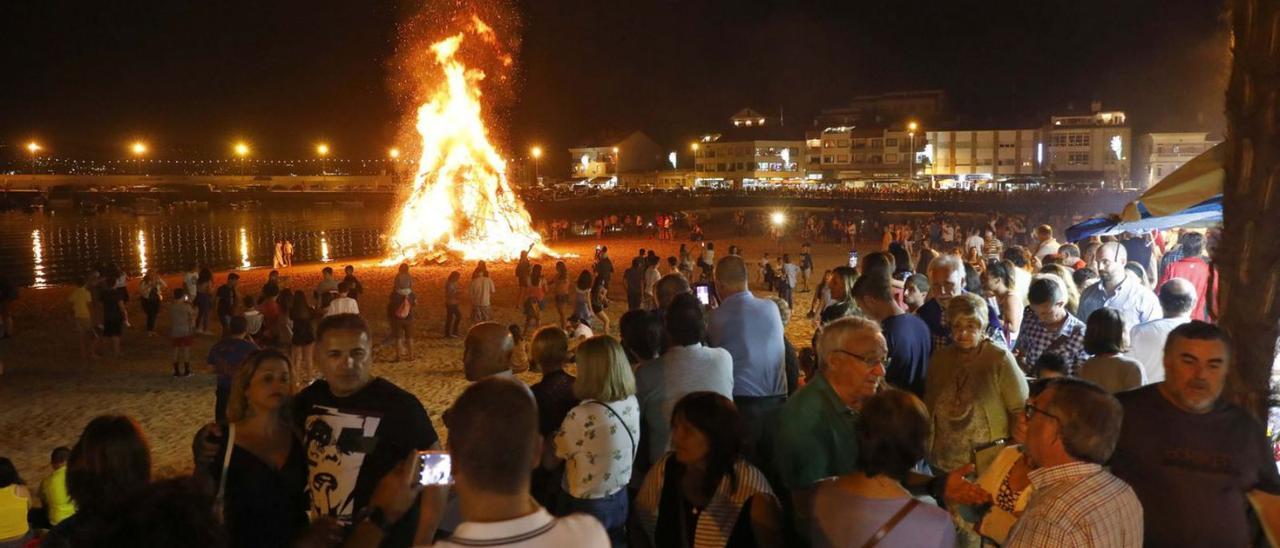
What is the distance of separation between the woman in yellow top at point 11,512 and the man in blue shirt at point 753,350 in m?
4.31

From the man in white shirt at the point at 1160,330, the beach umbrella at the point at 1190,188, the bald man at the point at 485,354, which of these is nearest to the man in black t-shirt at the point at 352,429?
the bald man at the point at 485,354

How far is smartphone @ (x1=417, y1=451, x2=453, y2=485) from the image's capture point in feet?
10.1

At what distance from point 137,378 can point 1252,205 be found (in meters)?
14.7

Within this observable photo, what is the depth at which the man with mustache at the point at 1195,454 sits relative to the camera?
3.33 metres

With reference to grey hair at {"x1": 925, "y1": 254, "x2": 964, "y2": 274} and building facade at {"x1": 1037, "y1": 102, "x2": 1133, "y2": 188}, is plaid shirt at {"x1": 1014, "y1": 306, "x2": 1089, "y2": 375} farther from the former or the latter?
building facade at {"x1": 1037, "y1": 102, "x2": 1133, "y2": 188}

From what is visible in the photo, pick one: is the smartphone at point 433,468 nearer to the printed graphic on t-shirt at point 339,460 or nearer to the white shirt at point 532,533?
the printed graphic on t-shirt at point 339,460

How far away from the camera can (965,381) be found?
451 centimetres

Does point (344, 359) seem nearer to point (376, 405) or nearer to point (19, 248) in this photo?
point (376, 405)

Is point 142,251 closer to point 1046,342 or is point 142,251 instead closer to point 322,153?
point 1046,342

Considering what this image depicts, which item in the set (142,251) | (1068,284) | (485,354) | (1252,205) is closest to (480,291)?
(1068,284)

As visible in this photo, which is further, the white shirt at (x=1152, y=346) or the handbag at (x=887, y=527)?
the white shirt at (x=1152, y=346)

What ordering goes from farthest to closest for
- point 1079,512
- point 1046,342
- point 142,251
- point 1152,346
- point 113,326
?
point 142,251 → point 113,326 → point 1046,342 → point 1152,346 → point 1079,512

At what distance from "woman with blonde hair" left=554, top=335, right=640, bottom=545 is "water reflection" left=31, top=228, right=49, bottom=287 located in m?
31.0

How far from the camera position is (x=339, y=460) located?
3393 millimetres
